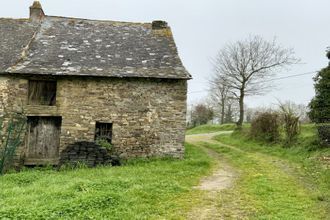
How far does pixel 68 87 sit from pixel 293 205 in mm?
10805

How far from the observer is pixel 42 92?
16516mm

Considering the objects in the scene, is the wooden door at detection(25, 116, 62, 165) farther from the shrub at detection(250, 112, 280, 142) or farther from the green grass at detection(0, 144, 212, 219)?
the shrub at detection(250, 112, 280, 142)

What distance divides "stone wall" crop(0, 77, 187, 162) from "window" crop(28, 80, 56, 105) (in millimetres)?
351

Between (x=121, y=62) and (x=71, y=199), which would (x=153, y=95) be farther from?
(x=71, y=199)

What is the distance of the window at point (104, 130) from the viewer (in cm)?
1636

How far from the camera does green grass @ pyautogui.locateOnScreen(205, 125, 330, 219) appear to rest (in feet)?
28.0

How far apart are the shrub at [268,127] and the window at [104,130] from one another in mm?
9116

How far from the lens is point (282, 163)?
15.2m

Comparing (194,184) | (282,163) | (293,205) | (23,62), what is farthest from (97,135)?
(293,205)

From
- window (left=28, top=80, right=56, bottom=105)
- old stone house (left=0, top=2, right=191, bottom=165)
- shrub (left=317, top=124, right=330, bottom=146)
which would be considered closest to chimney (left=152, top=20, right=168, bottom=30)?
old stone house (left=0, top=2, right=191, bottom=165)

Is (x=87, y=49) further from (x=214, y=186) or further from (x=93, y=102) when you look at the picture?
(x=214, y=186)

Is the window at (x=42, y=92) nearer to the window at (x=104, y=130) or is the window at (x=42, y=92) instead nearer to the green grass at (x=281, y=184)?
the window at (x=104, y=130)

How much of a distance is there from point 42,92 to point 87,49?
3.15 meters

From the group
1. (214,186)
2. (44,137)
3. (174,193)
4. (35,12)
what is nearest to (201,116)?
(35,12)
